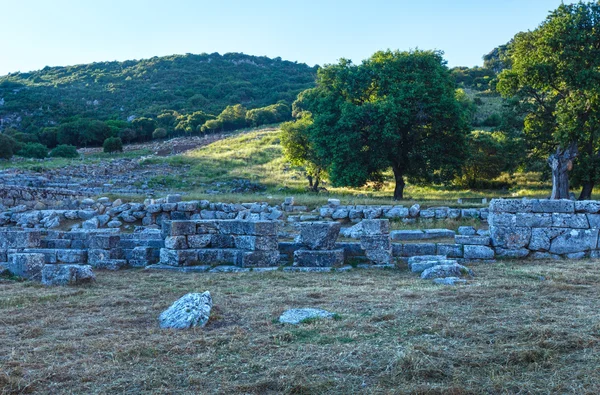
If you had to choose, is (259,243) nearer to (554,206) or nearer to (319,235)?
(319,235)

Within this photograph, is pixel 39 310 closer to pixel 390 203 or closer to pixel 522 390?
pixel 522 390

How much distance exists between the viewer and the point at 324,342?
20.4 ft

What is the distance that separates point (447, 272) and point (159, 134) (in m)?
61.2

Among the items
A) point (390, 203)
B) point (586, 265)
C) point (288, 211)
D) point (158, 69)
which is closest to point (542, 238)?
point (586, 265)

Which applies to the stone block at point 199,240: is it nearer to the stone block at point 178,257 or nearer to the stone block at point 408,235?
the stone block at point 178,257

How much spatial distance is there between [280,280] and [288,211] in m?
11.3

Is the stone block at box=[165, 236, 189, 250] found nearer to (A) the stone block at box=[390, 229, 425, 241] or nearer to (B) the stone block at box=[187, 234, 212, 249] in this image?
(B) the stone block at box=[187, 234, 212, 249]

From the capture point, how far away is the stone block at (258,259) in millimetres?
13321

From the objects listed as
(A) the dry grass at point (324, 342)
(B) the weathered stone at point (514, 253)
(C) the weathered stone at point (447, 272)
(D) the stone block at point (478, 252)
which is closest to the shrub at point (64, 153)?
(A) the dry grass at point (324, 342)

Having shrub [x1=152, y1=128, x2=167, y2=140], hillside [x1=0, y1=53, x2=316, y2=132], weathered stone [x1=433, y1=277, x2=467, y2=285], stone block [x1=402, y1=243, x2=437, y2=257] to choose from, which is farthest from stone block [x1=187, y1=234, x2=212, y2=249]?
hillside [x1=0, y1=53, x2=316, y2=132]

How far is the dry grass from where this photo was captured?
16.6 ft

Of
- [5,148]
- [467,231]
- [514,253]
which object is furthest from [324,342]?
[5,148]

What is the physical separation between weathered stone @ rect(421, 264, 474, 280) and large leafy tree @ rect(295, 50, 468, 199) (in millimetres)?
15392

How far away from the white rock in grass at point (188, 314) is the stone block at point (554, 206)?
31.7 ft
